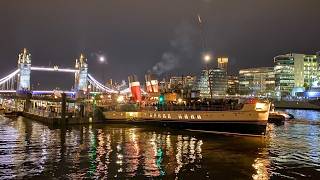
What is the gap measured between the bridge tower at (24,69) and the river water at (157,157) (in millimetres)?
139557

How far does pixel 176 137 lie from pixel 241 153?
43.9 feet

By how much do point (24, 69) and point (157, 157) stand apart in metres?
165

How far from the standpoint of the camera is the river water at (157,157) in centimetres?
2684

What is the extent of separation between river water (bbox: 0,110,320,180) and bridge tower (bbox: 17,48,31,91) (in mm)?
139557

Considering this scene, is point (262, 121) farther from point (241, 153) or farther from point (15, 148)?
point (15, 148)

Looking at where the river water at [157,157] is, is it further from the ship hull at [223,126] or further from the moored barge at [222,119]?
the moored barge at [222,119]

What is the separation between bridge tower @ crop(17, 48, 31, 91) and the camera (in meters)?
182

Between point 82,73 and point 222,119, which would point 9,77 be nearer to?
point 82,73

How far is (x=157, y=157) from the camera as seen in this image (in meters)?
33.1

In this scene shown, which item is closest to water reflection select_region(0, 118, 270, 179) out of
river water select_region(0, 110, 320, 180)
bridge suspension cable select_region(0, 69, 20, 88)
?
river water select_region(0, 110, 320, 180)

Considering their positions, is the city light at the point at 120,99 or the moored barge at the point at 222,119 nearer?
the moored barge at the point at 222,119

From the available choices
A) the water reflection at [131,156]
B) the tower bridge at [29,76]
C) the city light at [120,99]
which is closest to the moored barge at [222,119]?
the water reflection at [131,156]

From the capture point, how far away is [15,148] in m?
37.9

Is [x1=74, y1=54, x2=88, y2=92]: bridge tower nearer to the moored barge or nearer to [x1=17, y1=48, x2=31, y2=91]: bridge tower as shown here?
[x1=17, y1=48, x2=31, y2=91]: bridge tower
